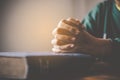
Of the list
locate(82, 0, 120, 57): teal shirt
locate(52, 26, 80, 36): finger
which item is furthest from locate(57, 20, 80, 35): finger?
locate(82, 0, 120, 57): teal shirt

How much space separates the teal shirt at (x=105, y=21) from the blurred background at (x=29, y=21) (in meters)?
0.51

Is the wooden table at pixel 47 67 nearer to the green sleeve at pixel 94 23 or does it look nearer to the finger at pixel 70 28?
the finger at pixel 70 28

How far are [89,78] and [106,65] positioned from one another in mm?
129

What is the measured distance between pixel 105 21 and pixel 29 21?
624mm

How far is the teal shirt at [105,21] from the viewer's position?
802 mm

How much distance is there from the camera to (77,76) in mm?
458

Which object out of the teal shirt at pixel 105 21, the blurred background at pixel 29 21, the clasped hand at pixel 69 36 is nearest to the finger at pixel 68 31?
the clasped hand at pixel 69 36

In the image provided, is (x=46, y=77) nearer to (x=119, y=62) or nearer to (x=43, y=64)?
(x=43, y=64)

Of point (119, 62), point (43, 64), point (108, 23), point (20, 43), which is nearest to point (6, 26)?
point (20, 43)

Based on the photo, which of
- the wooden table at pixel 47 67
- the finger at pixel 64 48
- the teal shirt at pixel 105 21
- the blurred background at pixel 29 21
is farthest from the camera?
the blurred background at pixel 29 21

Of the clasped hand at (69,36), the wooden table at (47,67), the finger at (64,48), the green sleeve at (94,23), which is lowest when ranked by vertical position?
the wooden table at (47,67)

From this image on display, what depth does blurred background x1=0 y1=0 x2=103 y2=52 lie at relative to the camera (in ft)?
4.49

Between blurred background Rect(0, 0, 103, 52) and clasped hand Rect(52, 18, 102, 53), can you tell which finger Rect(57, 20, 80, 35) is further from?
→ blurred background Rect(0, 0, 103, 52)

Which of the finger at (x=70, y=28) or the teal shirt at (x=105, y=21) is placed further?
the teal shirt at (x=105, y=21)
